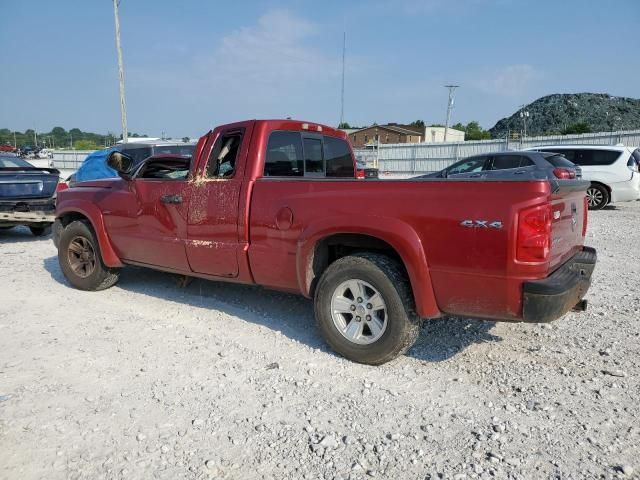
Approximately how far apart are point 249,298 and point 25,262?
413 centimetres

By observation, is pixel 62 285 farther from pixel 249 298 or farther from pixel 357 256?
pixel 357 256

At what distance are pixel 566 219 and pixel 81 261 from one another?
17.0 feet

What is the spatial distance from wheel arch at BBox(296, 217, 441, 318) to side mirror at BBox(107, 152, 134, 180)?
7.57ft

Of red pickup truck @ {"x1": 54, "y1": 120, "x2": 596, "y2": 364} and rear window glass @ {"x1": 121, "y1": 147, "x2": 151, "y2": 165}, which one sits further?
rear window glass @ {"x1": 121, "y1": 147, "x2": 151, "y2": 165}

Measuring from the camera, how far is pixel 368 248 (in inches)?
153

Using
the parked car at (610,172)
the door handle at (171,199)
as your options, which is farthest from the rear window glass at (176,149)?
the parked car at (610,172)

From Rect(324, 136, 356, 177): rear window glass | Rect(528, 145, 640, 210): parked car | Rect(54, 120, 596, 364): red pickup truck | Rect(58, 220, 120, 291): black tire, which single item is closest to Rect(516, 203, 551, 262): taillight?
Rect(54, 120, 596, 364): red pickup truck

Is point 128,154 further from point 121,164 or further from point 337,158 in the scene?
point 337,158

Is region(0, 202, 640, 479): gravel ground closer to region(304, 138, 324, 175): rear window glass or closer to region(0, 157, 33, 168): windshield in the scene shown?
region(304, 138, 324, 175): rear window glass

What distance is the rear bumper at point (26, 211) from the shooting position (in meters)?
8.53

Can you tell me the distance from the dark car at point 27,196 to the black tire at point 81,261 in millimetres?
3325

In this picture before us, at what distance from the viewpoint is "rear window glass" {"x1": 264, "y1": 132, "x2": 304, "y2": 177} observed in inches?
176

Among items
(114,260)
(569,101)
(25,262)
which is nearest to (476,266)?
(114,260)

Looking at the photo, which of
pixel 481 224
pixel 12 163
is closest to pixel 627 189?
pixel 481 224
